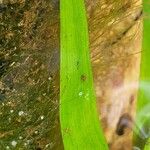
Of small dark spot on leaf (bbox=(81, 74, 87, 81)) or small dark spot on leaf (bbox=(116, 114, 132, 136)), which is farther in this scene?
small dark spot on leaf (bbox=(116, 114, 132, 136))

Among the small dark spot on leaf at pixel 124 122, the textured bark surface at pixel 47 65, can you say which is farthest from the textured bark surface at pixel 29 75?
the small dark spot on leaf at pixel 124 122

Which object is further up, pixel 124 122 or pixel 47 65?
pixel 47 65

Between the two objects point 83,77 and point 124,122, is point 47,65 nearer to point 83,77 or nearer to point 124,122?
point 83,77

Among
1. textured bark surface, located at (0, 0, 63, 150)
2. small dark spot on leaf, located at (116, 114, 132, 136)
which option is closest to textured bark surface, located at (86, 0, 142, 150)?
small dark spot on leaf, located at (116, 114, 132, 136)

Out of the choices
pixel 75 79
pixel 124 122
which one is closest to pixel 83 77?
pixel 75 79

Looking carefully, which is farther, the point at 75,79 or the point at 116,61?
the point at 116,61

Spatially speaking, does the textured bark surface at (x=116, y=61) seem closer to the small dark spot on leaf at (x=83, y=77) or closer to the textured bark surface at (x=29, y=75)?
the small dark spot on leaf at (x=83, y=77)

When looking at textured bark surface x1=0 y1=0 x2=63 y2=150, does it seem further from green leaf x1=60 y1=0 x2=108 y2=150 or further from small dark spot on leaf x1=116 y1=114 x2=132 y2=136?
small dark spot on leaf x1=116 y1=114 x2=132 y2=136

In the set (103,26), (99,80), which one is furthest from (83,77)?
(103,26)
